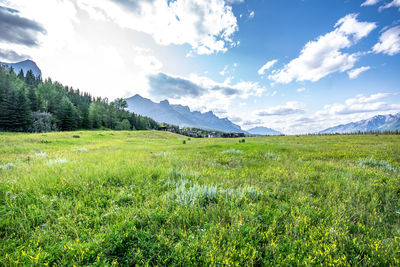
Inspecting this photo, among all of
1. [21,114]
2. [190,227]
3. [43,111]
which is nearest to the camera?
[190,227]

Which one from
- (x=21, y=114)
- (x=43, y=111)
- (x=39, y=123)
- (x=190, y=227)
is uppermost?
(x=43, y=111)

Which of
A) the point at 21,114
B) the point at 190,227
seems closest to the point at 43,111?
the point at 21,114

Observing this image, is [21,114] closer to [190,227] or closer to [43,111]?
[43,111]

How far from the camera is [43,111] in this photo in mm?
66562

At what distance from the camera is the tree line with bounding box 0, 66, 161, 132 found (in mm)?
52250

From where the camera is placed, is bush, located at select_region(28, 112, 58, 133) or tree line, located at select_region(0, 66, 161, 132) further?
bush, located at select_region(28, 112, 58, 133)

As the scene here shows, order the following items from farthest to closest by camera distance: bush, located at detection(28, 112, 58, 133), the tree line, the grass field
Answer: bush, located at detection(28, 112, 58, 133) → the tree line → the grass field

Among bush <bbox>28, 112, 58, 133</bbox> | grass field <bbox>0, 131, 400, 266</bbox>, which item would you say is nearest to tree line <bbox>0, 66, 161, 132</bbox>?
bush <bbox>28, 112, 58, 133</bbox>

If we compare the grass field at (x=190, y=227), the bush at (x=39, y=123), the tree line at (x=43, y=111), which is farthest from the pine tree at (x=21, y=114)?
the grass field at (x=190, y=227)

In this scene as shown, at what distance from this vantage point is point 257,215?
2.98 meters

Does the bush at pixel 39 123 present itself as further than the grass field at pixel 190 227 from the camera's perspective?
Yes

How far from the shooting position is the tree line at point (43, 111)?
52.2m

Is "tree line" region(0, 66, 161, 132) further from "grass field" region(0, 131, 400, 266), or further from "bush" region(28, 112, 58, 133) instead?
"grass field" region(0, 131, 400, 266)

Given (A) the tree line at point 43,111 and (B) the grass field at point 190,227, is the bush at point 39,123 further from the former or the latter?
(B) the grass field at point 190,227
